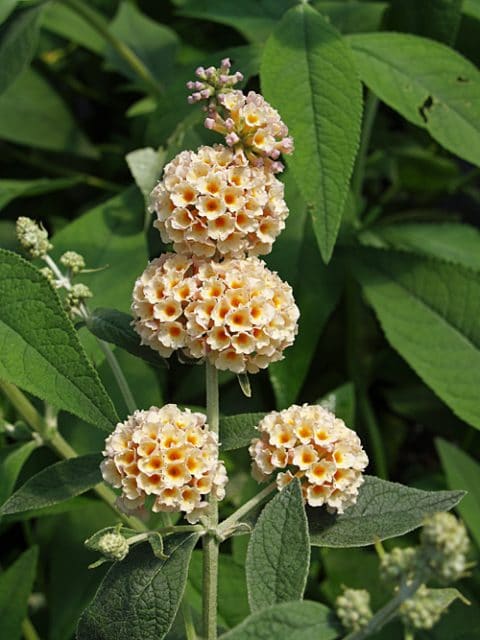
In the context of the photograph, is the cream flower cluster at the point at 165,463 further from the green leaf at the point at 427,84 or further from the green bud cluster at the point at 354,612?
the green leaf at the point at 427,84

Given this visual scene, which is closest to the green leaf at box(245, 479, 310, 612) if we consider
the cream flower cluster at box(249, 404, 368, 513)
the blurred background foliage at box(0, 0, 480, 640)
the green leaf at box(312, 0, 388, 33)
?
the cream flower cluster at box(249, 404, 368, 513)

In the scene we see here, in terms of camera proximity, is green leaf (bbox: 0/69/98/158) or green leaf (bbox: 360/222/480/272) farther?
green leaf (bbox: 0/69/98/158)

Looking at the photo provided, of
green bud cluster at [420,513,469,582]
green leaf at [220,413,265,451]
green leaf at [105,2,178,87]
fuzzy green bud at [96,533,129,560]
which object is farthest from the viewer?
green leaf at [105,2,178,87]

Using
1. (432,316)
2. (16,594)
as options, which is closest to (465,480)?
(432,316)

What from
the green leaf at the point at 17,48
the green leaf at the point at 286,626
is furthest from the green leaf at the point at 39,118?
the green leaf at the point at 286,626

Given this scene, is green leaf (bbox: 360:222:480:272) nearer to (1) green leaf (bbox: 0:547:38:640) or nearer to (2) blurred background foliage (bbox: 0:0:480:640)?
(2) blurred background foliage (bbox: 0:0:480:640)

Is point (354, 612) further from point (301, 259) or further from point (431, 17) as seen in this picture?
point (431, 17)

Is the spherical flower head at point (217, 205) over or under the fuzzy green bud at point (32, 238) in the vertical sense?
over
